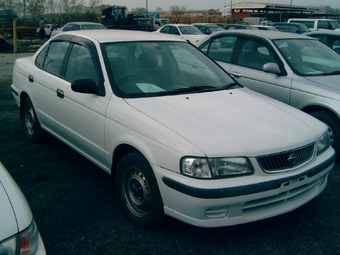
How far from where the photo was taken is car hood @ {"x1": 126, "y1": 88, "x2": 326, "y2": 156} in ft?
9.70

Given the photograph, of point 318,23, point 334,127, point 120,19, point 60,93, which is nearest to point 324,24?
point 318,23

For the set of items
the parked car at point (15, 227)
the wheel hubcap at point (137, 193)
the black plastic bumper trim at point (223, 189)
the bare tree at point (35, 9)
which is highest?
the bare tree at point (35, 9)

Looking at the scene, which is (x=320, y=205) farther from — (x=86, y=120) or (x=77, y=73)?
(x=77, y=73)

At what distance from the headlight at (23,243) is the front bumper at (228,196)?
1077mm

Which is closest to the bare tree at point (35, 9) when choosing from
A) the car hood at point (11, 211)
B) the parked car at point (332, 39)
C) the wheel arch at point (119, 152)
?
the parked car at point (332, 39)

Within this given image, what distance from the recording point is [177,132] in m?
3.04

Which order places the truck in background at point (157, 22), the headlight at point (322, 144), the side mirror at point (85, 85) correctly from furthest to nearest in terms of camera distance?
the truck in background at point (157, 22) → the side mirror at point (85, 85) → the headlight at point (322, 144)

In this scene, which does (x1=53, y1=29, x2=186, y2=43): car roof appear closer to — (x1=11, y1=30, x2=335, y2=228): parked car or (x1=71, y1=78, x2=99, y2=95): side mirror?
(x1=11, y1=30, x2=335, y2=228): parked car

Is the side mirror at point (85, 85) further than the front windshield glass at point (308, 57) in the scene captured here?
No

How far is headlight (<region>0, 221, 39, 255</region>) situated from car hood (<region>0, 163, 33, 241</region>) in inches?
1.1

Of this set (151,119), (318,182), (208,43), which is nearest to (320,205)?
(318,182)

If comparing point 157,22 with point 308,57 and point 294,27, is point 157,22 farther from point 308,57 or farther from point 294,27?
point 308,57

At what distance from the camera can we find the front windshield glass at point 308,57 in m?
5.58

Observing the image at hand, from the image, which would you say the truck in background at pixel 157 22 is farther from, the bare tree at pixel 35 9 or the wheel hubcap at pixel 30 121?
the wheel hubcap at pixel 30 121
